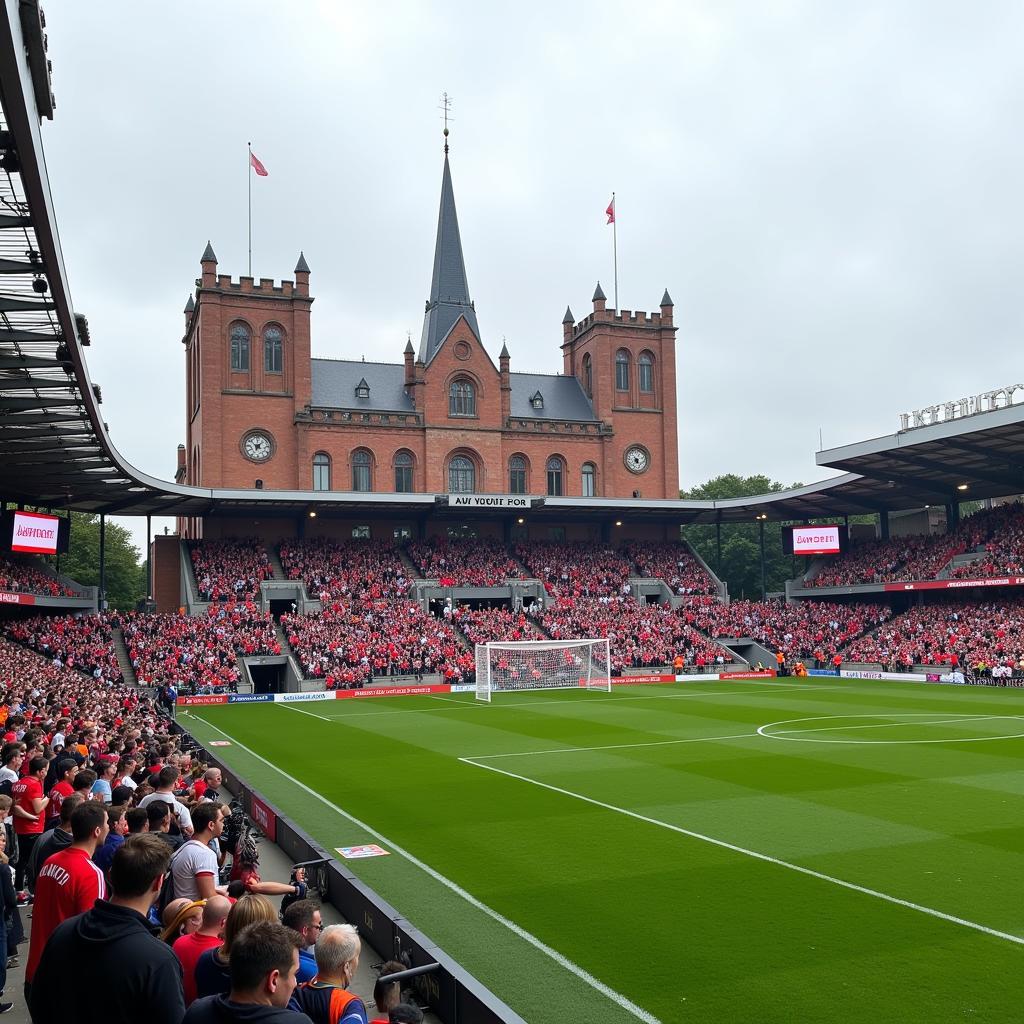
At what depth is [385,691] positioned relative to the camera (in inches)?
1902

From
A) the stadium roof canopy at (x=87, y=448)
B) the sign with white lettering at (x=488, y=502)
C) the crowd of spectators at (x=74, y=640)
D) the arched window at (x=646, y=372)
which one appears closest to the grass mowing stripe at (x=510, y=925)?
the stadium roof canopy at (x=87, y=448)

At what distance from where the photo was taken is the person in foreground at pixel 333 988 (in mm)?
5164

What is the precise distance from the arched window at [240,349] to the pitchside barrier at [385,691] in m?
26.5

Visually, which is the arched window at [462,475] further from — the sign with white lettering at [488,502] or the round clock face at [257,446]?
the round clock face at [257,446]

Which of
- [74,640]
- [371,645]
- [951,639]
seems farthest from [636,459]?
[74,640]

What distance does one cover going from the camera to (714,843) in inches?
629

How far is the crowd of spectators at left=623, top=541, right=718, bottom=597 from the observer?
66.7m

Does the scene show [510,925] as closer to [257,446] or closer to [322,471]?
[322,471]

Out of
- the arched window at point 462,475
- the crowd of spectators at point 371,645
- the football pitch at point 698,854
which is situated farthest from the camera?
the arched window at point 462,475

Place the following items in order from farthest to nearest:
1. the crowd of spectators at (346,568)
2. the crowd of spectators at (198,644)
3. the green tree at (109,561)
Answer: the green tree at (109,561)
the crowd of spectators at (346,568)
the crowd of spectators at (198,644)

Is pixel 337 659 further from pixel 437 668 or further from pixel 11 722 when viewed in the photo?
pixel 11 722

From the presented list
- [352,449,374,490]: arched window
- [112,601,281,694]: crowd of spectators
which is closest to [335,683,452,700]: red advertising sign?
[112,601,281,694]: crowd of spectators

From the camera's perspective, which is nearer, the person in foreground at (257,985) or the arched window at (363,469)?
the person in foreground at (257,985)

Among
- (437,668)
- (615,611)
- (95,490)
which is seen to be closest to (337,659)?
(437,668)
